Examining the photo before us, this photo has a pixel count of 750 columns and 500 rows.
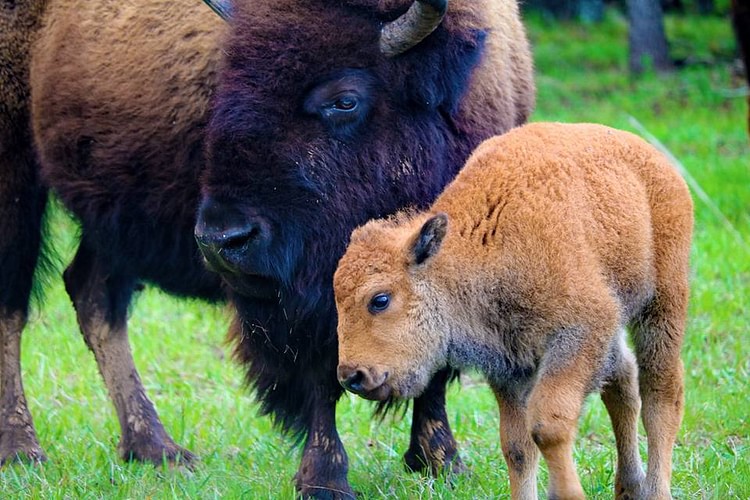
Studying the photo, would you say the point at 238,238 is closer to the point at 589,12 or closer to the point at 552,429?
the point at 552,429

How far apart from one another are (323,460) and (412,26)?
5.97 feet

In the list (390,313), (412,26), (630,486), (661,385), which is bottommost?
(630,486)

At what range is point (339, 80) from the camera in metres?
4.65

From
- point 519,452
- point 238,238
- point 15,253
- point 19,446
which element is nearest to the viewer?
point 519,452

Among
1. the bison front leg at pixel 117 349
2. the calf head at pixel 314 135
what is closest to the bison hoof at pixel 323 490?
the calf head at pixel 314 135

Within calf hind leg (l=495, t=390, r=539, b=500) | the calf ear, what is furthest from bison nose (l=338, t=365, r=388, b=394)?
calf hind leg (l=495, t=390, r=539, b=500)

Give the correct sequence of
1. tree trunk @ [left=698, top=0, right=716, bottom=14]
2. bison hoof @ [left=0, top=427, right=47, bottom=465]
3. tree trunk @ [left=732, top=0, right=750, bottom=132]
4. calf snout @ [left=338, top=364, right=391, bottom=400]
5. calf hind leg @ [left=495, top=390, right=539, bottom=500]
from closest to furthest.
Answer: calf snout @ [left=338, top=364, right=391, bottom=400]
calf hind leg @ [left=495, top=390, right=539, bottom=500]
bison hoof @ [left=0, top=427, right=47, bottom=465]
tree trunk @ [left=732, top=0, right=750, bottom=132]
tree trunk @ [left=698, top=0, right=716, bottom=14]

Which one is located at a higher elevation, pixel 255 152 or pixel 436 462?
pixel 255 152

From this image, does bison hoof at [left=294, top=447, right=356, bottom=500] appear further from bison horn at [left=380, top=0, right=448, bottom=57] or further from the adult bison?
bison horn at [left=380, top=0, right=448, bottom=57]

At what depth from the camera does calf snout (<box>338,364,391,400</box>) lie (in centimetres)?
385

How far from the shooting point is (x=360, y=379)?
3.86m

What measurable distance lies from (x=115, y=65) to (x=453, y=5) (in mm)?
1874

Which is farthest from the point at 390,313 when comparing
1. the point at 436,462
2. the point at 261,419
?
the point at 261,419

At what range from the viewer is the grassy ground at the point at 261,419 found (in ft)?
16.7
